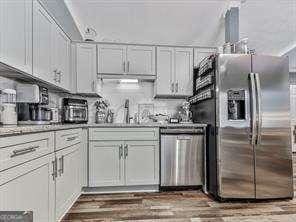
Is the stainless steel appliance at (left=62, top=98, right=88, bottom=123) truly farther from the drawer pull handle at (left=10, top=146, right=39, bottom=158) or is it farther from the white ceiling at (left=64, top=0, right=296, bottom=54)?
the drawer pull handle at (left=10, top=146, right=39, bottom=158)

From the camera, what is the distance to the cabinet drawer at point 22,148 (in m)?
1.15

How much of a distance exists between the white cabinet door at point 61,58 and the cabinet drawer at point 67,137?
71 centimetres

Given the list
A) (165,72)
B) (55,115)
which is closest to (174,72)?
(165,72)

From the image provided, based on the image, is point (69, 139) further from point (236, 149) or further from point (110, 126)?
point (236, 149)

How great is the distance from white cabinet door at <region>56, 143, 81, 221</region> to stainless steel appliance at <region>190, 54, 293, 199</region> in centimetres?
163

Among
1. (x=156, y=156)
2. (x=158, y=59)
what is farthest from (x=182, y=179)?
(x=158, y=59)

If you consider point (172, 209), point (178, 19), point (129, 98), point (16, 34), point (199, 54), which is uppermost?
point (178, 19)

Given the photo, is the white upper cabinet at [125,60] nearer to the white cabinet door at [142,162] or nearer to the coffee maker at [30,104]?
the white cabinet door at [142,162]

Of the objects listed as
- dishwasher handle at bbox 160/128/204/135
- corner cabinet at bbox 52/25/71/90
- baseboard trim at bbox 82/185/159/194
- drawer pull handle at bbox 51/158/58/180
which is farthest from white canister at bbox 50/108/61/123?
dishwasher handle at bbox 160/128/204/135

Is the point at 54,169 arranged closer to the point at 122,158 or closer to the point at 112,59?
the point at 122,158

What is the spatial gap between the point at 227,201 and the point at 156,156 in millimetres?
1014

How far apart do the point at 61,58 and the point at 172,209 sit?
2.27 metres

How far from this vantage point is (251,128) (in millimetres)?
2686

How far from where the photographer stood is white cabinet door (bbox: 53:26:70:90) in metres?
2.79
